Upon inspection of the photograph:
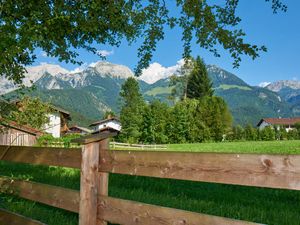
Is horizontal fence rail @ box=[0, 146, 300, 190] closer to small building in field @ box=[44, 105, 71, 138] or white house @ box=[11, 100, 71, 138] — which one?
white house @ box=[11, 100, 71, 138]

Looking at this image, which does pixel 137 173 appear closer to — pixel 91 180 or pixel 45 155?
pixel 91 180

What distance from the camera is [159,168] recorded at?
3646 millimetres

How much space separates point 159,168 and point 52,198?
5.94ft

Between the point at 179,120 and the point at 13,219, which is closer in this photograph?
the point at 13,219

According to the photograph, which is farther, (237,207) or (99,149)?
(237,207)

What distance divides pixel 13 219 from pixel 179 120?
71.8 meters

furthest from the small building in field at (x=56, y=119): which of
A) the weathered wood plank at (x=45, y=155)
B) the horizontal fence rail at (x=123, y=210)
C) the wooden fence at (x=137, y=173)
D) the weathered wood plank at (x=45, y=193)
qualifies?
the wooden fence at (x=137, y=173)

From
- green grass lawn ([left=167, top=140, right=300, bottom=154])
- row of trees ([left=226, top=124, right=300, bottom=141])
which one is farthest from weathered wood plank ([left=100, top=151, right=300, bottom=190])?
row of trees ([left=226, top=124, right=300, bottom=141])

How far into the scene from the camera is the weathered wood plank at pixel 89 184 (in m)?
4.19

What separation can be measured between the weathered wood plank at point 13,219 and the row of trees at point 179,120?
66.9 metres

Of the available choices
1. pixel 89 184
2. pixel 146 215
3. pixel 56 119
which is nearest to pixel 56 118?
pixel 56 119

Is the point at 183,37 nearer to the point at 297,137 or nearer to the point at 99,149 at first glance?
the point at 99,149

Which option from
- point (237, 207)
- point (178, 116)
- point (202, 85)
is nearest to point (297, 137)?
point (202, 85)

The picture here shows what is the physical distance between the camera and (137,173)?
12.6ft
